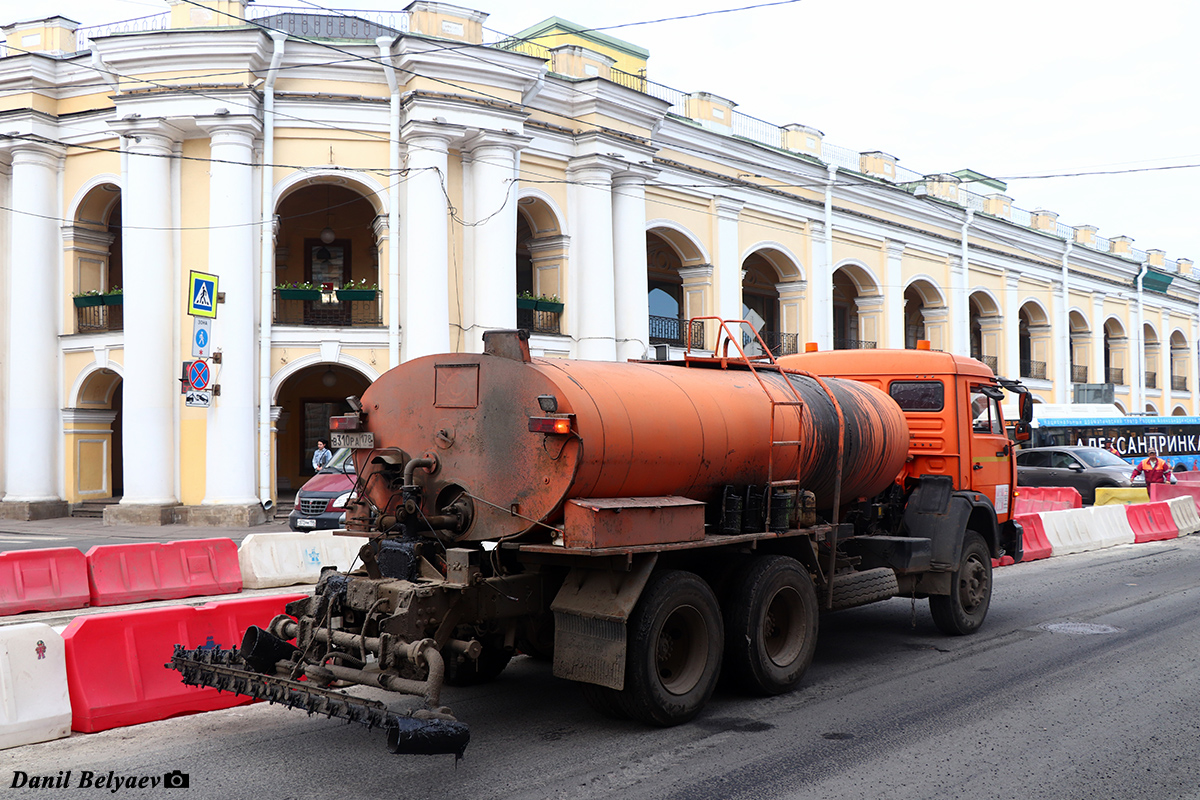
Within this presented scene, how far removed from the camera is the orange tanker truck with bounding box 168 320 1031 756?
6008 millimetres

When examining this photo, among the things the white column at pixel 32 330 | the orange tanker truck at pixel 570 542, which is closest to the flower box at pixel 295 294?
the white column at pixel 32 330

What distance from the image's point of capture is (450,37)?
2264 cm

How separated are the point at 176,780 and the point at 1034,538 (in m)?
15.0

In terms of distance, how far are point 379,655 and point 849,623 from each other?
20.5 feet

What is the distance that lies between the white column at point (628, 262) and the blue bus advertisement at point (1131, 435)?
1695 cm

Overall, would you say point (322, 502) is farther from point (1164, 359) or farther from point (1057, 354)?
point (1164, 359)

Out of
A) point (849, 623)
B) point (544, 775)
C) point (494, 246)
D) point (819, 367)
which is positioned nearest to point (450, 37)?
point (494, 246)

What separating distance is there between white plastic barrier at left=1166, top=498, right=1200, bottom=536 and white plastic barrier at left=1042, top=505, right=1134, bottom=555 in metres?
2.30

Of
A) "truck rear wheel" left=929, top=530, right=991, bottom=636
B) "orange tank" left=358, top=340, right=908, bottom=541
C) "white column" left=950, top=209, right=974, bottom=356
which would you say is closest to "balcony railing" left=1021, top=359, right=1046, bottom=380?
"white column" left=950, top=209, right=974, bottom=356

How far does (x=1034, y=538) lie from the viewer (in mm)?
17000

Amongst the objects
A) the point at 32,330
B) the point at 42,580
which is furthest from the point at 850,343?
the point at 42,580

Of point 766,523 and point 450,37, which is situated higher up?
point 450,37

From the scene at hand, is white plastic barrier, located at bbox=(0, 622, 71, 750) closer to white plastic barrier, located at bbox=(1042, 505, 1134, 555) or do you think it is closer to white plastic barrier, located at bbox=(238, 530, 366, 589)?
white plastic barrier, located at bbox=(238, 530, 366, 589)

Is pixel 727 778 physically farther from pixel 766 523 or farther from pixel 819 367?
pixel 819 367
